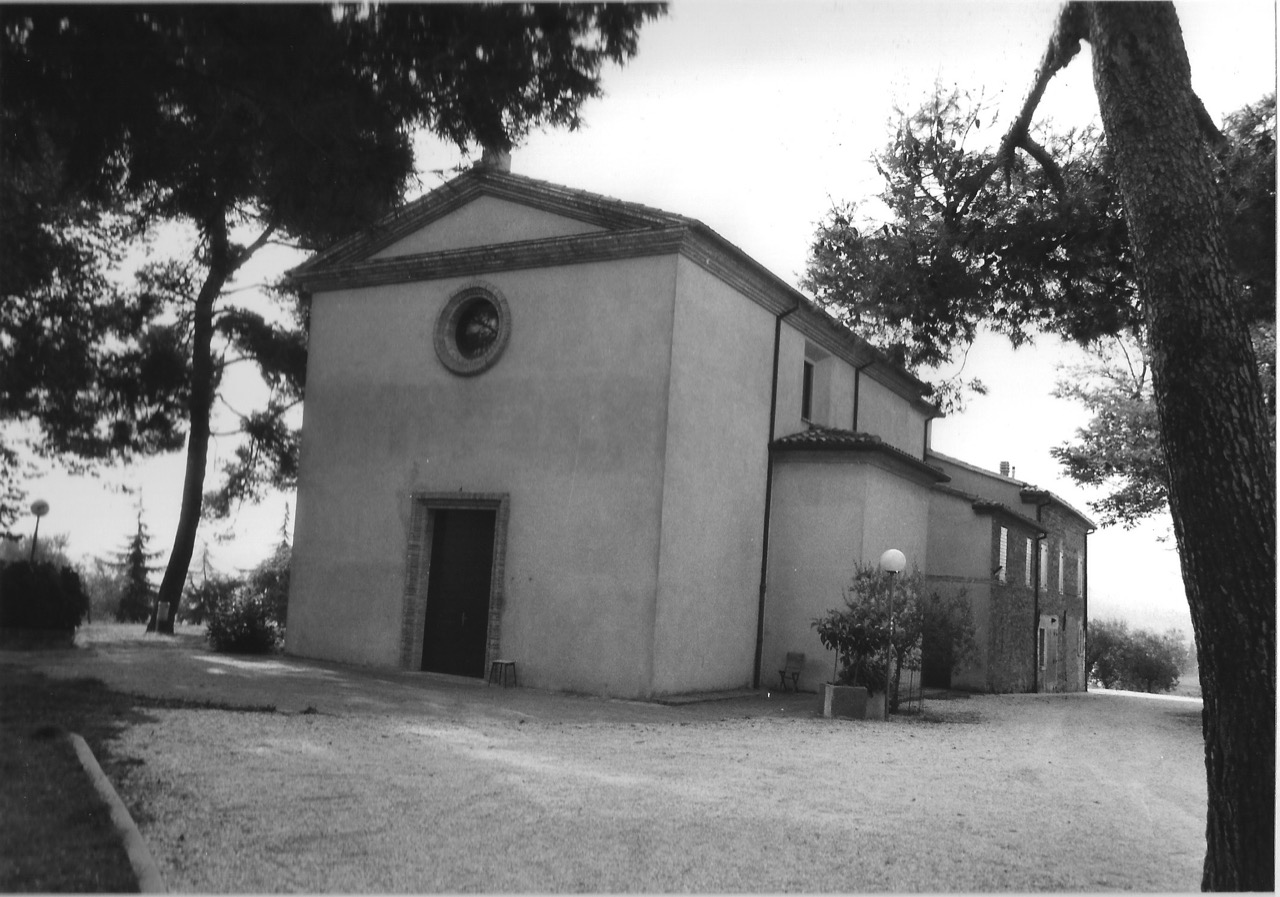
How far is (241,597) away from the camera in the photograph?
1034 centimetres

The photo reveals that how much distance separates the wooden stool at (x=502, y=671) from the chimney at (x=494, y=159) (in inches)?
220

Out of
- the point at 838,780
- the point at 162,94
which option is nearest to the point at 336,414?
the point at 162,94

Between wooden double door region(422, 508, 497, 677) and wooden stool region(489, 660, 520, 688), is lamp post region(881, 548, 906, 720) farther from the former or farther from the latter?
wooden double door region(422, 508, 497, 677)

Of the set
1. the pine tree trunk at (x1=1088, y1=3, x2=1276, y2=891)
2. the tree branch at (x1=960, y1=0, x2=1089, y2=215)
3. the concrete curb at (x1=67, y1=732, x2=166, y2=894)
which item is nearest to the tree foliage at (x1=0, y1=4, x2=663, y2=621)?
the concrete curb at (x1=67, y1=732, x2=166, y2=894)

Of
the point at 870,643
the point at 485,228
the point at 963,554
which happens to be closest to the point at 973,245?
the point at 870,643

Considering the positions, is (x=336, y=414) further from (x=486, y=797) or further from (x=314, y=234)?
(x=486, y=797)

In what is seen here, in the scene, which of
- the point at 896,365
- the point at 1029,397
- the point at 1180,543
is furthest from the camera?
the point at 896,365

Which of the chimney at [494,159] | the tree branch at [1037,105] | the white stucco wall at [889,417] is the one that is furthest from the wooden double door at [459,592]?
the tree branch at [1037,105]

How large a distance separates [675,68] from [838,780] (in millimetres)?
4410

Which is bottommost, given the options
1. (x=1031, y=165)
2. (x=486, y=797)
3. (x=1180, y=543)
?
(x=486, y=797)

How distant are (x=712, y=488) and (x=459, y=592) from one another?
10.4 ft

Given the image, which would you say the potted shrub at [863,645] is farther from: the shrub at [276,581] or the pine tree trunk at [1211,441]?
the pine tree trunk at [1211,441]

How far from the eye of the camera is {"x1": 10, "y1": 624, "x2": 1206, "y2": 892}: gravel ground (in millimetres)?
4164

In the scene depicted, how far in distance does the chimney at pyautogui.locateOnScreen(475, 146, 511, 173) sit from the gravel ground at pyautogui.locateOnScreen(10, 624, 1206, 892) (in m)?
3.70
